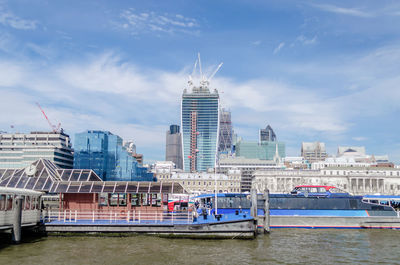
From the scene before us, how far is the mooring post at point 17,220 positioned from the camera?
35.1 meters

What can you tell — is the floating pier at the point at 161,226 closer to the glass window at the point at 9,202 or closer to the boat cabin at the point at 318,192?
the glass window at the point at 9,202

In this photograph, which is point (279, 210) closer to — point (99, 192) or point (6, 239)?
point (99, 192)

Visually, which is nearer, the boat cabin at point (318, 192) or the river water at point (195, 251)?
the river water at point (195, 251)

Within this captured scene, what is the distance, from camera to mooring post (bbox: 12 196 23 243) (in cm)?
3506

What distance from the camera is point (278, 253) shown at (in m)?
35.1

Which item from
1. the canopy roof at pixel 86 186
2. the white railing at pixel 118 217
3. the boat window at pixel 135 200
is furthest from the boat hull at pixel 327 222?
the boat window at pixel 135 200

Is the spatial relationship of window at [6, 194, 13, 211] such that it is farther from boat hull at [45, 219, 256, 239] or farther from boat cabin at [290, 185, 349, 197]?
boat cabin at [290, 185, 349, 197]

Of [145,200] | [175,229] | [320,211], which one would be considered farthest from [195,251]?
[320,211]

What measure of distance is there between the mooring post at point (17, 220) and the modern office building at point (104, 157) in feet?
409

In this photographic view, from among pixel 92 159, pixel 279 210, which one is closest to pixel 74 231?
pixel 279 210

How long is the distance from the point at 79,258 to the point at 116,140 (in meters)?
144

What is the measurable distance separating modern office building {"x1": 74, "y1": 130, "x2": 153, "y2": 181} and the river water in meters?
125

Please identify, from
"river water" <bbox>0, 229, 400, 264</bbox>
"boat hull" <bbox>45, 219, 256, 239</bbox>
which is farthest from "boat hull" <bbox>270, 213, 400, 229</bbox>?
"boat hull" <bbox>45, 219, 256, 239</bbox>

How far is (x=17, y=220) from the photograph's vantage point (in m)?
35.2
